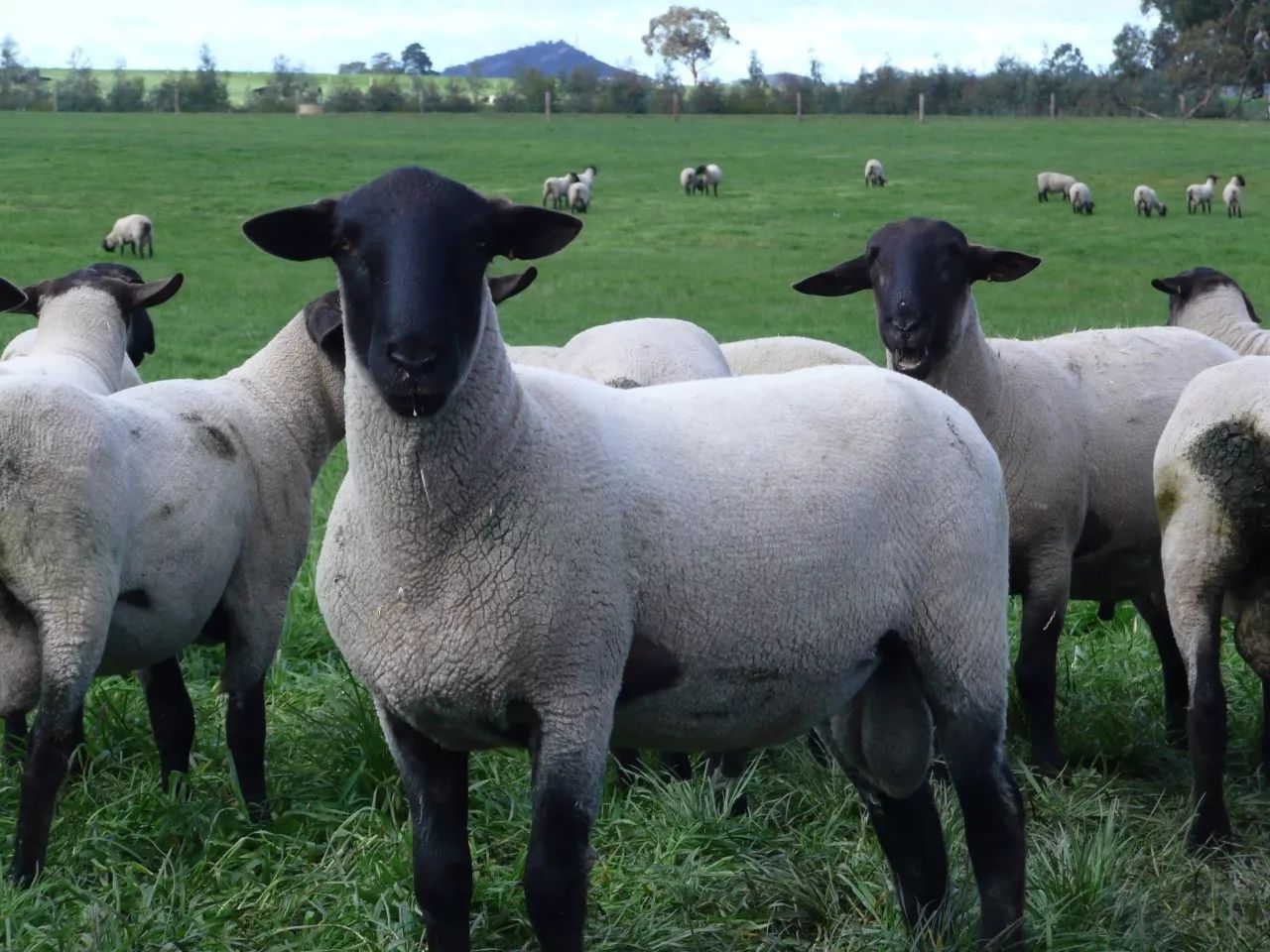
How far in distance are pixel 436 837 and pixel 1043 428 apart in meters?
3.40

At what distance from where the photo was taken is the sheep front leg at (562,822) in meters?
3.47

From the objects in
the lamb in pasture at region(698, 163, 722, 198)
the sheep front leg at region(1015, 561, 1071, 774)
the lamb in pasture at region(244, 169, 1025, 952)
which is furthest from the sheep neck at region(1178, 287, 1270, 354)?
the lamb in pasture at region(698, 163, 722, 198)

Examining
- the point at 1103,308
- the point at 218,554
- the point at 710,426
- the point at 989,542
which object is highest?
the point at 710,426

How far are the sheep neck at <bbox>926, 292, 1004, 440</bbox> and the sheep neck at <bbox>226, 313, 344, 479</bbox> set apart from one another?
2.30 metres

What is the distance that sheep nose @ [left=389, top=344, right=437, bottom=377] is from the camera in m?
3.34

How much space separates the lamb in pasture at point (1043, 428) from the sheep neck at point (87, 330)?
2931 mm

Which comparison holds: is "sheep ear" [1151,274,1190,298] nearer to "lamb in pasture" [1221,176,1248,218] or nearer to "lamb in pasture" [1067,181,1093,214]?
"lamb in pasture" [1221,176,1248,218]

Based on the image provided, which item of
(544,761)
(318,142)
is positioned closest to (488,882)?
(544,761)

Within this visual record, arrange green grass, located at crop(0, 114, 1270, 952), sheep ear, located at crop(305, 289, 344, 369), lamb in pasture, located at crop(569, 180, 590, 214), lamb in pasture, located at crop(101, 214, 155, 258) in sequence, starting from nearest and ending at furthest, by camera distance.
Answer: green grass, located at crop(0, 114, 1270, 952) → sheep ear, located at crop(305, 289, 344, 369) → lamb in pasture, located at crop(101, 214, 155, 258) → lamb in pasture, located at crop(569, 180, 590, 214)

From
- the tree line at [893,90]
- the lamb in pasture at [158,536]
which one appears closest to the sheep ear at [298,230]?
the lamb in pasture at [158,536]

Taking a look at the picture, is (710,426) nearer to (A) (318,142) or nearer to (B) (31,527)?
(B) (31,527)

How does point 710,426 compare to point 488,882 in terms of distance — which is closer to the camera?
point 710,426

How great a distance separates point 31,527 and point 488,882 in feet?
5.52

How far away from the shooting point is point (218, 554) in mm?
5309
